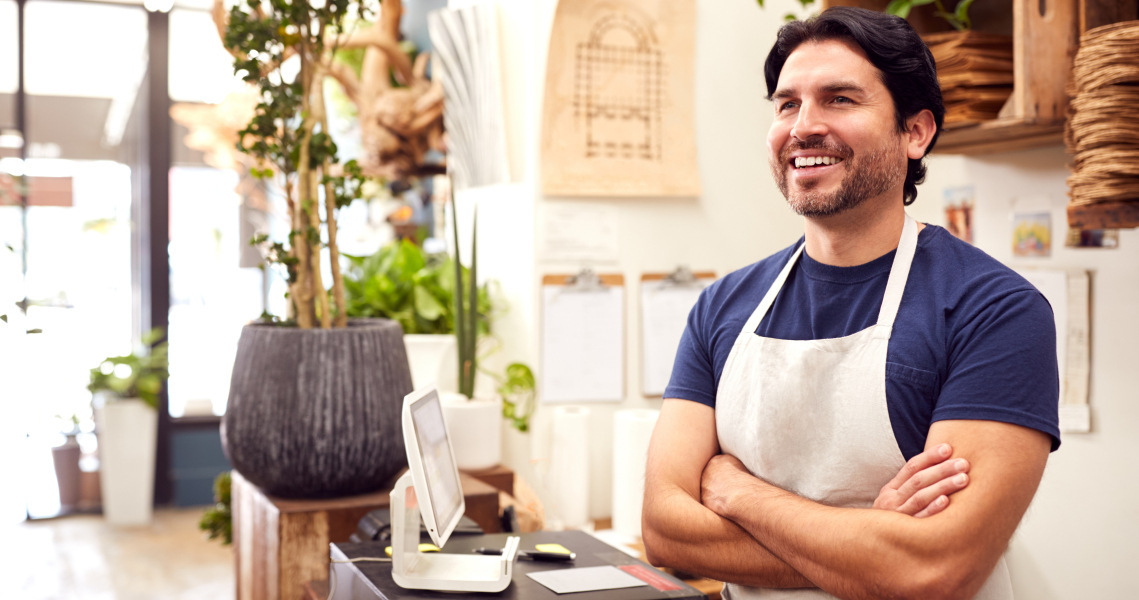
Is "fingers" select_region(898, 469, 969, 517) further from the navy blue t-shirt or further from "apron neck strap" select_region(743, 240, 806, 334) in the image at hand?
"apron neck strap" select_region(743, 240, 806, 334)

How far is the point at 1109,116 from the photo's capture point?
1.48 metres

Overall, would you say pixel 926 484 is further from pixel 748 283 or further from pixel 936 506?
pixel 748 283

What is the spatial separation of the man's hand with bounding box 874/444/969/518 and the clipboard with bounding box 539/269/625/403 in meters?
1.64

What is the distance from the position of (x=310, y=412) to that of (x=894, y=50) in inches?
49.9

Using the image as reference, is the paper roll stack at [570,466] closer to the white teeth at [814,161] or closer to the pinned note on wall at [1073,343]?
the pinned note on wall at [1073,343]

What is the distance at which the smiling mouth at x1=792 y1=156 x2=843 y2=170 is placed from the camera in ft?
4.16

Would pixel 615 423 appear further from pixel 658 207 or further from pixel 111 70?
pixel 111 70

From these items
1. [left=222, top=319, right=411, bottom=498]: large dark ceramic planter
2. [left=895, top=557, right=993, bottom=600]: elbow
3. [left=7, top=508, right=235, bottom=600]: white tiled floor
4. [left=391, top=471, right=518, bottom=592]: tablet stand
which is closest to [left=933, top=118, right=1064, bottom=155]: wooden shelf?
[left=895, top=557, right=993, bottom=600]: elbow

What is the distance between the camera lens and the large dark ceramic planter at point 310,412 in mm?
1889

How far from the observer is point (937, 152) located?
6.81 feet

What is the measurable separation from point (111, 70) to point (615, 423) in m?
4.61

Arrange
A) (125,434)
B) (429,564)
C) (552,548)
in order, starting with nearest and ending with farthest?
(429,564) → (552,548) → (125,434)

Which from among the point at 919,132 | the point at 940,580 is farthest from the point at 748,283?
the point at 940,580

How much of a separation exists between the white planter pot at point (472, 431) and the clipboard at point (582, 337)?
1.09 ft
